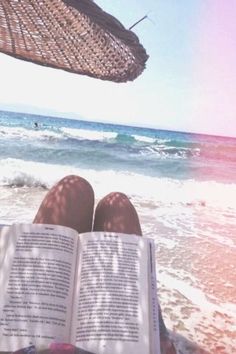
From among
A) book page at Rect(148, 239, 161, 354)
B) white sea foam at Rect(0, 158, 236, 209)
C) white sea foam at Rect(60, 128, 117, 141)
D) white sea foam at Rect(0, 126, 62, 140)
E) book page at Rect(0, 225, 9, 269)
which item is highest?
book page at Rect(0, 225, 9, 269)

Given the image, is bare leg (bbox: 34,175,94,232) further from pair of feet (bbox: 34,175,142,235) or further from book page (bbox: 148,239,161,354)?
book page (bbox: 148,239,161,354)

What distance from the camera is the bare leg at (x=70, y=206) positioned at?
2.54ft

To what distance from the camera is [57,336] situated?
19.5 inches

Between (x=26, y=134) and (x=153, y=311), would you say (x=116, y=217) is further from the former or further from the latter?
(x=26, y=134)

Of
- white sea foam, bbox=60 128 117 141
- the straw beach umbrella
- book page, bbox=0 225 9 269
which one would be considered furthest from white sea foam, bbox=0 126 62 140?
book page, bbox=0 225 9 269

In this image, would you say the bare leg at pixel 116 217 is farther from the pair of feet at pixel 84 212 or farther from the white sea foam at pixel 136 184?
the white sea foam at pixel 136 184

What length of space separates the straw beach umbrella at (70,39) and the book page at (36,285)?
1.05 feet

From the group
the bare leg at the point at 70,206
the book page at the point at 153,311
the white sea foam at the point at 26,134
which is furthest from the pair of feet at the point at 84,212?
the white sea foam at the point at 26,134

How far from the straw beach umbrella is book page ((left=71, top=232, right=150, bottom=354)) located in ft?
1.03

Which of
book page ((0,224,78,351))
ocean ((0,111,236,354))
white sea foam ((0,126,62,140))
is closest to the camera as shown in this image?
book page ((0,224,78,351))

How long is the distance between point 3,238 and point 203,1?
522 centimetres

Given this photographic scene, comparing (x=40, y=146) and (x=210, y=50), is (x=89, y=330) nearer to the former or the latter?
(x=40, y=146)

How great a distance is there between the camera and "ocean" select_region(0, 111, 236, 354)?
153 centimetres

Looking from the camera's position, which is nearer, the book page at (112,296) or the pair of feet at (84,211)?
the book page at (112,296)
